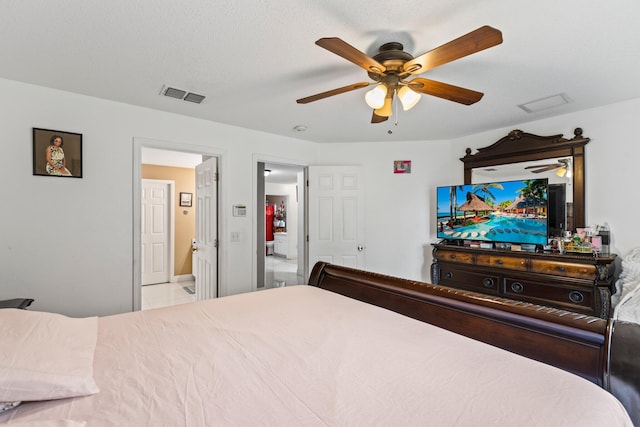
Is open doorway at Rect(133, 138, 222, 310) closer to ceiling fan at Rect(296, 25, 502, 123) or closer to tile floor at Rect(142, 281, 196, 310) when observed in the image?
tile floor at Rect(142, 281, 196, 310)

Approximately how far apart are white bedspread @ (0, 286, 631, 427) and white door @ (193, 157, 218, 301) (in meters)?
2.03

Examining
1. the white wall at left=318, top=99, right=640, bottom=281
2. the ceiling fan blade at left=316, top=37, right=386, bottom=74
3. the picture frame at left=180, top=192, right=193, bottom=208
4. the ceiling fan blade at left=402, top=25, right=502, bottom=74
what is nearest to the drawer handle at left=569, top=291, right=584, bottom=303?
the white wall at left=318, top=99, right=640, bottom=281

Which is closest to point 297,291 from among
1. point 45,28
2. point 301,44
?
point 301,44

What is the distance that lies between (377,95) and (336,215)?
92.5 inches

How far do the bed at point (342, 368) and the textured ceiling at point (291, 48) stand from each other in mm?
1477

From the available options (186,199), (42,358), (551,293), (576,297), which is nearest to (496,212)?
(551,293)

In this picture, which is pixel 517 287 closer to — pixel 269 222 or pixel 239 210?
pixel 239 210

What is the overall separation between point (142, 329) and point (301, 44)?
1787 mm

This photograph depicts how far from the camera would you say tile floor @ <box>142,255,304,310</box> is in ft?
14.8

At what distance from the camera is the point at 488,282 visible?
317 centimetres

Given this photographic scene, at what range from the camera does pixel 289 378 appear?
99 cm

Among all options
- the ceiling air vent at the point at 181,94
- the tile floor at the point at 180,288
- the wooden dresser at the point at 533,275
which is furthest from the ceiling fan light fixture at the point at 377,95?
the tile floor at the point at 180,288

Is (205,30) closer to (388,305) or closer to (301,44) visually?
(301,44)

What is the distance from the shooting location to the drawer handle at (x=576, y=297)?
8.57 feet
